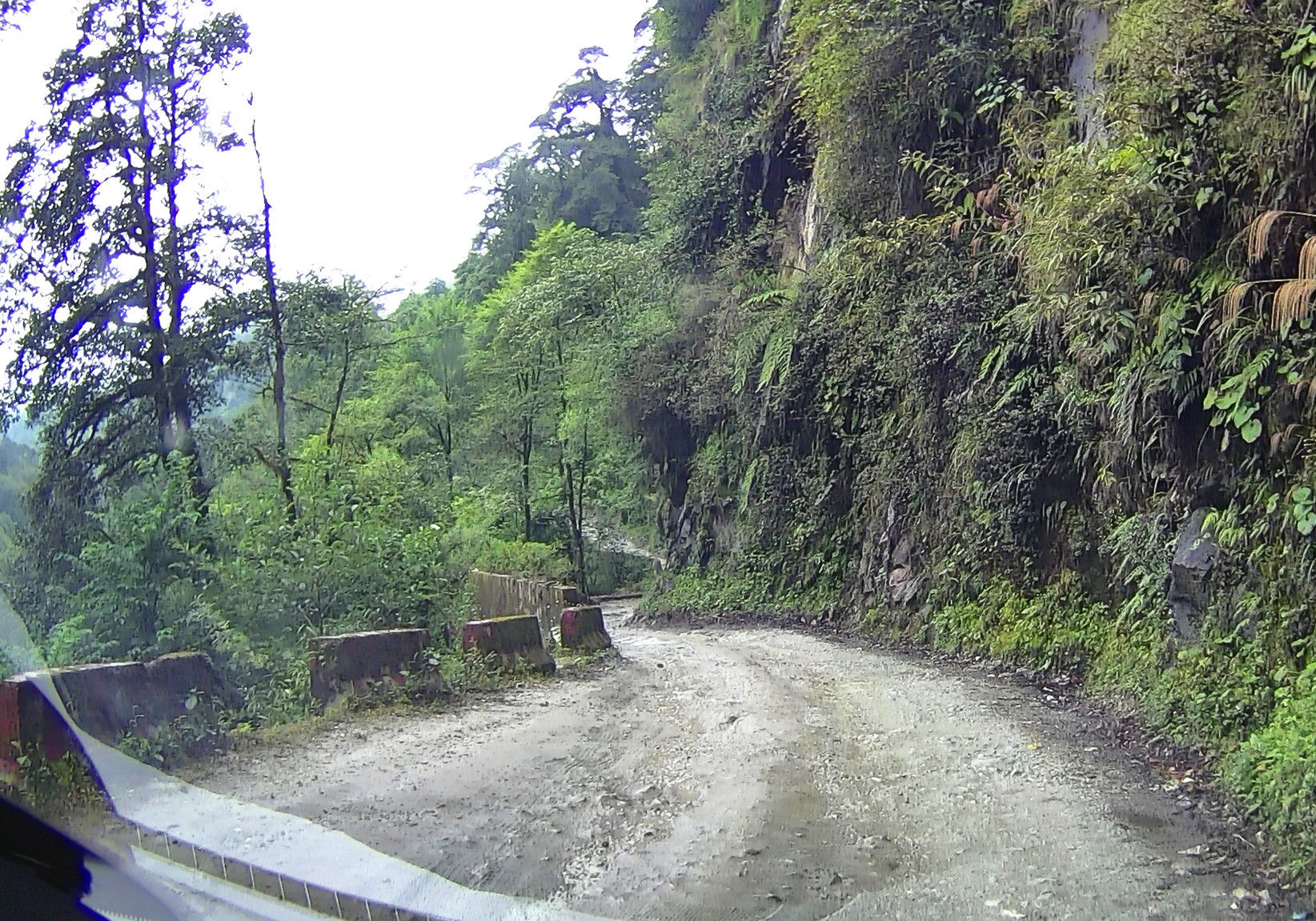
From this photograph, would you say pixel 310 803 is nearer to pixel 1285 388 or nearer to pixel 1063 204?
pixel 1285 388

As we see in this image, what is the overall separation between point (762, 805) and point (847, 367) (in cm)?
1330

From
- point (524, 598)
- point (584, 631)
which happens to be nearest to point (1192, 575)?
point (584, 631)

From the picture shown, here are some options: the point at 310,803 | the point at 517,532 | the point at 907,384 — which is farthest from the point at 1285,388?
the point at 517,532

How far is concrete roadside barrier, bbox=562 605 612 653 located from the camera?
15453 mm

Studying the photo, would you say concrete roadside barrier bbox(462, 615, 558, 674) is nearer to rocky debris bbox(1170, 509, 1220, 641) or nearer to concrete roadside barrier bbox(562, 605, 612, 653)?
concrete roadside barrier bbox(562, 605, 612, 653)

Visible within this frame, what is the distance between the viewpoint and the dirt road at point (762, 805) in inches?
217

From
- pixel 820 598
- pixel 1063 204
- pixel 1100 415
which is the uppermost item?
pixel 1063 204

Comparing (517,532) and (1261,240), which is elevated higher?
(1261,240)

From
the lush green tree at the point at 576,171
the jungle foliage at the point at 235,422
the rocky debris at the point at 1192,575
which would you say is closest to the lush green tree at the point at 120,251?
the jungle foliage at the point at 235,422

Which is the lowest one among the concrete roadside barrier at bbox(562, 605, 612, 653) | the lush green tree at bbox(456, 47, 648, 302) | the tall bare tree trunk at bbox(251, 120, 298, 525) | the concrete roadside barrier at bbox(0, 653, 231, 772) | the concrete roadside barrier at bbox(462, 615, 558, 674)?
the concrete roadside barrier at bbox(562, 605, 612, 653)

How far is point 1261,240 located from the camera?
8.42 meters

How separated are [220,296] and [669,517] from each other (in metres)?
11.8

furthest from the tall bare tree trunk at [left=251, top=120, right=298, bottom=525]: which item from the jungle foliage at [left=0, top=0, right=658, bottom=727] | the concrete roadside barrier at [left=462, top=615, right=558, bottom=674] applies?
the concrete roadside barrier at [left=462, top=615, right=558, bottom=674]

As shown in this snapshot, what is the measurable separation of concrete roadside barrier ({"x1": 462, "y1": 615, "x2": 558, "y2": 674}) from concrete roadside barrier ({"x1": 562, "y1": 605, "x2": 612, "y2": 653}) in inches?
79.9
